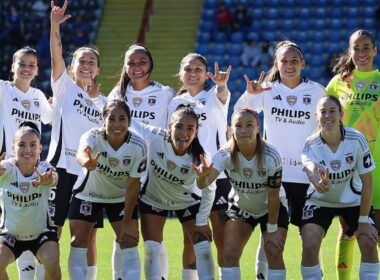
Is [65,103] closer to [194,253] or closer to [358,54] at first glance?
[194,253]

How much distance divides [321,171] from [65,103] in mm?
2330

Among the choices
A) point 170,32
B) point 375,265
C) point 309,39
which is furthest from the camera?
point 170,32

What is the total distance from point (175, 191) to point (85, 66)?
1.43 meters

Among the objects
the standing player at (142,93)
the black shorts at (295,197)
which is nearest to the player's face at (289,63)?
the black shorts at (295,197)

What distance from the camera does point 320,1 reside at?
Result: 840 inches

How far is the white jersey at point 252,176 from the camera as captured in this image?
6.96m

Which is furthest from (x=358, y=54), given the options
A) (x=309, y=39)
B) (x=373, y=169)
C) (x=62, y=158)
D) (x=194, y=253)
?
(x=309, y=39)

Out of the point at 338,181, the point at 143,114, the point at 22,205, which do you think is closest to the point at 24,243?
the point at 22,205

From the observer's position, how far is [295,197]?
24.5 ft

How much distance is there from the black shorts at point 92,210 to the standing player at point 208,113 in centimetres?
78

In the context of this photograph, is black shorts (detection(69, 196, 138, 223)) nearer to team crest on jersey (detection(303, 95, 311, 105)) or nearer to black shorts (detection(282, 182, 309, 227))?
black shorts (detection(282, 182, 309, 227))

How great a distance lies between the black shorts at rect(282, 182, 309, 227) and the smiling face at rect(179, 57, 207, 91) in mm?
1158

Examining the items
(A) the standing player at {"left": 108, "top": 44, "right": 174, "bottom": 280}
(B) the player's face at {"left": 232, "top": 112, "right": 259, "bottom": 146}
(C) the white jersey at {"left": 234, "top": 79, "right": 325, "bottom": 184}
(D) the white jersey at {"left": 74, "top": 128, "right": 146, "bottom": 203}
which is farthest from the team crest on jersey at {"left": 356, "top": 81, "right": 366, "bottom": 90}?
(D) the white jersey at {"left": 74, "top": 128, "right": 146, "bottom": 203}

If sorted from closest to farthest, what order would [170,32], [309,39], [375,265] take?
[375,265]
[309,39]
[170,32]
